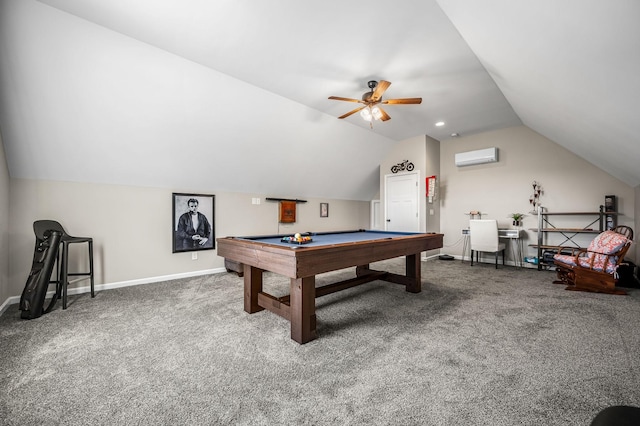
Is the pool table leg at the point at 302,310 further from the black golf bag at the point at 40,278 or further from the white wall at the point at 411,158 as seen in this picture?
the white wall at the point at 411,158

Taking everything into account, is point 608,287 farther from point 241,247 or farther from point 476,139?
point 241,247

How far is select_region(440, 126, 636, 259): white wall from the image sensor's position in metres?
4.66

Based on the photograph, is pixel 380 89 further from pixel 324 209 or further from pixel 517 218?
pixel 517 218

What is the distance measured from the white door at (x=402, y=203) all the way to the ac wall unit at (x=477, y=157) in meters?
0.99

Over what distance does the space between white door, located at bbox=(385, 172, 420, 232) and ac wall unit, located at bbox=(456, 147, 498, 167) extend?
39.1 inches

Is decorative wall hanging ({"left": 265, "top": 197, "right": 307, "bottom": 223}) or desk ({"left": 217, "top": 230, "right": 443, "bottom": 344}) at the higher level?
decorative wall hanging ({"left": 265, "top": 197, "right": 307, "bottom": 223})

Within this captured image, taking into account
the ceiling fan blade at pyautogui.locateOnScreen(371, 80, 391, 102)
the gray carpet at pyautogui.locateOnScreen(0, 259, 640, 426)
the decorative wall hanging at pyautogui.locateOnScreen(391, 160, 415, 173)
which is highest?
the ceiling fan blade at pyautogui.locateOnScreen(371, 80, 391, 102)

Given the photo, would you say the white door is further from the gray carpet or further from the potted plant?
the gray carpet

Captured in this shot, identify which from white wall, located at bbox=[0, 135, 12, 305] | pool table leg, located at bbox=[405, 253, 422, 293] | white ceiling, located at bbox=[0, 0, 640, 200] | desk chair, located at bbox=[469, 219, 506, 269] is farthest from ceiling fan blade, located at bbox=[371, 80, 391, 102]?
white wall, located at bbox=[0, 135, 12, 305]

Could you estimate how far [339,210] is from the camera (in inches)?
273

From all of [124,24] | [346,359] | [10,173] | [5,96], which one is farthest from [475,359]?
[10,173]

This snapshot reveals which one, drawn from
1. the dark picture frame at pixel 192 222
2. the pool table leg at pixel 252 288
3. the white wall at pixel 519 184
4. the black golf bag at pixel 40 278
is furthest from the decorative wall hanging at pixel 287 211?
the white wall at pixel 519 184

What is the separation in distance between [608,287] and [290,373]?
4.29 meters

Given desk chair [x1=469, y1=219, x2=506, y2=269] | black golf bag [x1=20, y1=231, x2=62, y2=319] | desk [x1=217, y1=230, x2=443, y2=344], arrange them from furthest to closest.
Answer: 1. desk chair [x1=469, y1=219, x2=506, y2=269]
2. black golf bag [x1=20, y1=231, x2=62, y2=319]
3. desk [x1=217, y1=230, x2=443, y2=344]
